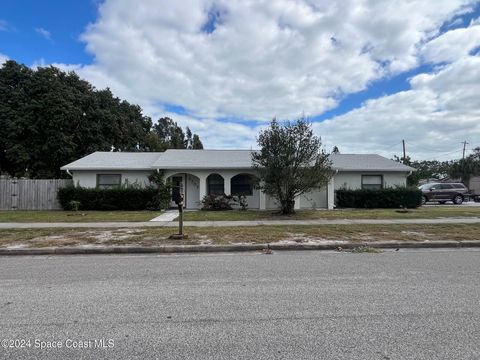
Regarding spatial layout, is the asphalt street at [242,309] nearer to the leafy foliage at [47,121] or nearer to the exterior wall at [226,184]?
the exterior wall at [226,184]

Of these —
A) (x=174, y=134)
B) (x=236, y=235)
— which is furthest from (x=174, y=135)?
(x=236, y=235)

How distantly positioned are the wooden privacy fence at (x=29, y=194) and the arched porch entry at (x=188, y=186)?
22.0ft

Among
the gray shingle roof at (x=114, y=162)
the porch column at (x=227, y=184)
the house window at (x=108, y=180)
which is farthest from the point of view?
the house window at (x=108, y=180)

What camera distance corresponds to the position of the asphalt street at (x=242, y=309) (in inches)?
141

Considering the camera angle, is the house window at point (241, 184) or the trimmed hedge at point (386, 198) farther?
the house window at point (241, 184)

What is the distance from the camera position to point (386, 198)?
2181 cm

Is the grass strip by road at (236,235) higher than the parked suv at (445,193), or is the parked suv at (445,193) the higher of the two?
the parked suv at (445,193)

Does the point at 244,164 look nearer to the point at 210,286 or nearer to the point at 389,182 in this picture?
the point at 389,182

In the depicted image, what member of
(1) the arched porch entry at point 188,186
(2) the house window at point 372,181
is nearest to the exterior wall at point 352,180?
(2) the house window at point 372,181

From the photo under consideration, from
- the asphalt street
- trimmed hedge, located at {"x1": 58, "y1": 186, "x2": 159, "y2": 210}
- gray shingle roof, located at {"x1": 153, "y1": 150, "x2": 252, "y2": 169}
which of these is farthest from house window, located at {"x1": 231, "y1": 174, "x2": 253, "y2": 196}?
the asphalt street

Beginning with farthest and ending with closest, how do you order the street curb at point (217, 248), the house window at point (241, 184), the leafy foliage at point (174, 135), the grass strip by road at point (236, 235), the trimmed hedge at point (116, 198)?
the leafy foliage at point (174, 135) → the house window at point (241, 184) → the trimmed hedge at point (116, 198) → the grass strip by road at point (236, 235) → the street curb at point (217, 248)

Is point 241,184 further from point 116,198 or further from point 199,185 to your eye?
point 116,198

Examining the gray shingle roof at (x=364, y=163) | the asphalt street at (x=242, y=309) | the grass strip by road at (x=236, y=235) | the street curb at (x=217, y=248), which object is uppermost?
the gray shingle roof at (x=364, y=163)

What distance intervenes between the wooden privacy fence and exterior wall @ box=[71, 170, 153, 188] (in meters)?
0.91
